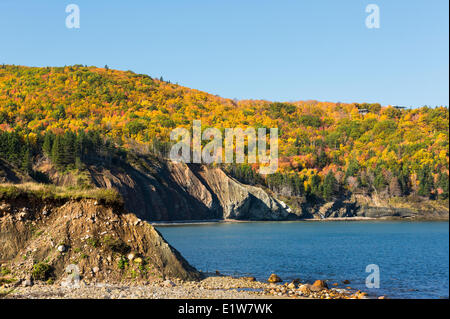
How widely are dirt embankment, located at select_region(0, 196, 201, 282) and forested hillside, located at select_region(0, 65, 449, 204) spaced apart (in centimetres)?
6392

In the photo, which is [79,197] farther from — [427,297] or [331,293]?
[427,297]

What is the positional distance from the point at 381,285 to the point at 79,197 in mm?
20267

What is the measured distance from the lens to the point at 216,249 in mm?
52562

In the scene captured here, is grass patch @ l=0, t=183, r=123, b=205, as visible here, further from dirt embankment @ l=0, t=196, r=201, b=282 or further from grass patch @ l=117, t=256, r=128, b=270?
grass patch @ l=117, t=256, r=128, b=270

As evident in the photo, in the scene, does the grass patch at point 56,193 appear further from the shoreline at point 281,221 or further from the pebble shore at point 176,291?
the shoreline at point 281,221

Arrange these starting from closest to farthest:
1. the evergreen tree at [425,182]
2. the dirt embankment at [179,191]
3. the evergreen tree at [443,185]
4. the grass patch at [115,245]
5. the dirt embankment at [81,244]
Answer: the dirt embankment at [81,244], the grass patch at [115,245], the dirt embankment at [179,191], the evergreen tree at [443,185], the evergreen tree at [425,182]

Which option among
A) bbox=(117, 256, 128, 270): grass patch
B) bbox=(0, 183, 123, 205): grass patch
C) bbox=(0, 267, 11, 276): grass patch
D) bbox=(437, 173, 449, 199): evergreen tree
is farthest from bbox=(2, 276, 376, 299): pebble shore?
bbox=(437, 173, 449, 199): evergreen tree

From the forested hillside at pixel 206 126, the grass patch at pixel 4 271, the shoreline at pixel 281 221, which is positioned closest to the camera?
the grass patch at pixel 4 271

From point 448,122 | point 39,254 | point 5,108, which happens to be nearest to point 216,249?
point 39,254

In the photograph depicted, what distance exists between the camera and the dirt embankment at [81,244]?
75.0 feet

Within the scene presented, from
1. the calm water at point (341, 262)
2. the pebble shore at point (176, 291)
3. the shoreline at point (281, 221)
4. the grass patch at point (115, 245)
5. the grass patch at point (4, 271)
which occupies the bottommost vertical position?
the shoreline at point (281, 221)

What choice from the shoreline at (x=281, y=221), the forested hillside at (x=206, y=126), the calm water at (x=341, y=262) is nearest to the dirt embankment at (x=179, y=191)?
the shoreline at (x=281, y=221)

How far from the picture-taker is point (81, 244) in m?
23.7

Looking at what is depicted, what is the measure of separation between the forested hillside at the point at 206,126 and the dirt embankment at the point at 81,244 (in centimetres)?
6392
